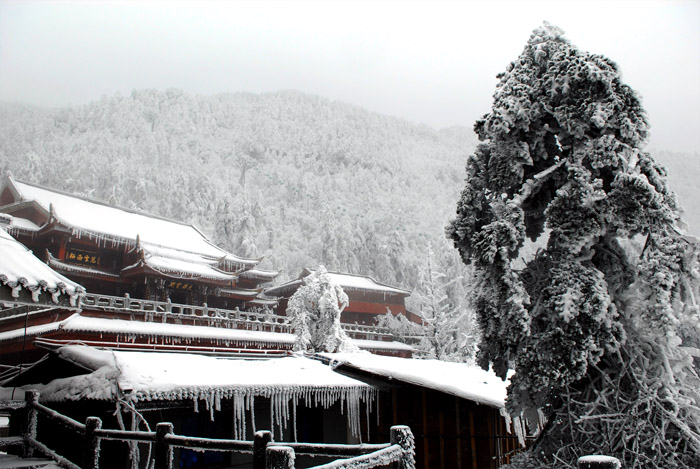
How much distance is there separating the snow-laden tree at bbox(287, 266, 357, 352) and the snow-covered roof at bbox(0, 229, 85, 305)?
1352 centimetres

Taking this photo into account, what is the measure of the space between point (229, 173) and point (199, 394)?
337ft

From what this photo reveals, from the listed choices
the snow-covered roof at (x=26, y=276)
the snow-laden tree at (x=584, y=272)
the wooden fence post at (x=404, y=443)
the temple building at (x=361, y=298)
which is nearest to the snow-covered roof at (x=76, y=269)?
the temple building at (x=361, y=298)

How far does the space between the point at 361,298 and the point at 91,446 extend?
1453 inches

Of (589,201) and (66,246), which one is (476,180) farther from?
(66,246)

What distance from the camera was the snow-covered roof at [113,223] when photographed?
95.8ft

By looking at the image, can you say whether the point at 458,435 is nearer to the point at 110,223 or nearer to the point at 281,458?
the point at 281,458

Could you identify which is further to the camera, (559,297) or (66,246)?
(66,246)

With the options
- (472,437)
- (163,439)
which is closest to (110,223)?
(472,437)

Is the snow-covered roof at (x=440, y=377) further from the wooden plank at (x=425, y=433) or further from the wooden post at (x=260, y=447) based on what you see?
the wooden post at (x=260, y=447)

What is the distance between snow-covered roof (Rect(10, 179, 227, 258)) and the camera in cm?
2919

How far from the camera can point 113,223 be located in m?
32.6

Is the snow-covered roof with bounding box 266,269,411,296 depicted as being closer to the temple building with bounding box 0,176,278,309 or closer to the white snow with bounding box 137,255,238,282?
the temple building with bounding box 0,176,278,309

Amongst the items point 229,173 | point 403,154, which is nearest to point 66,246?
point 229,173

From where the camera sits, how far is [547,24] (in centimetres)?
986
